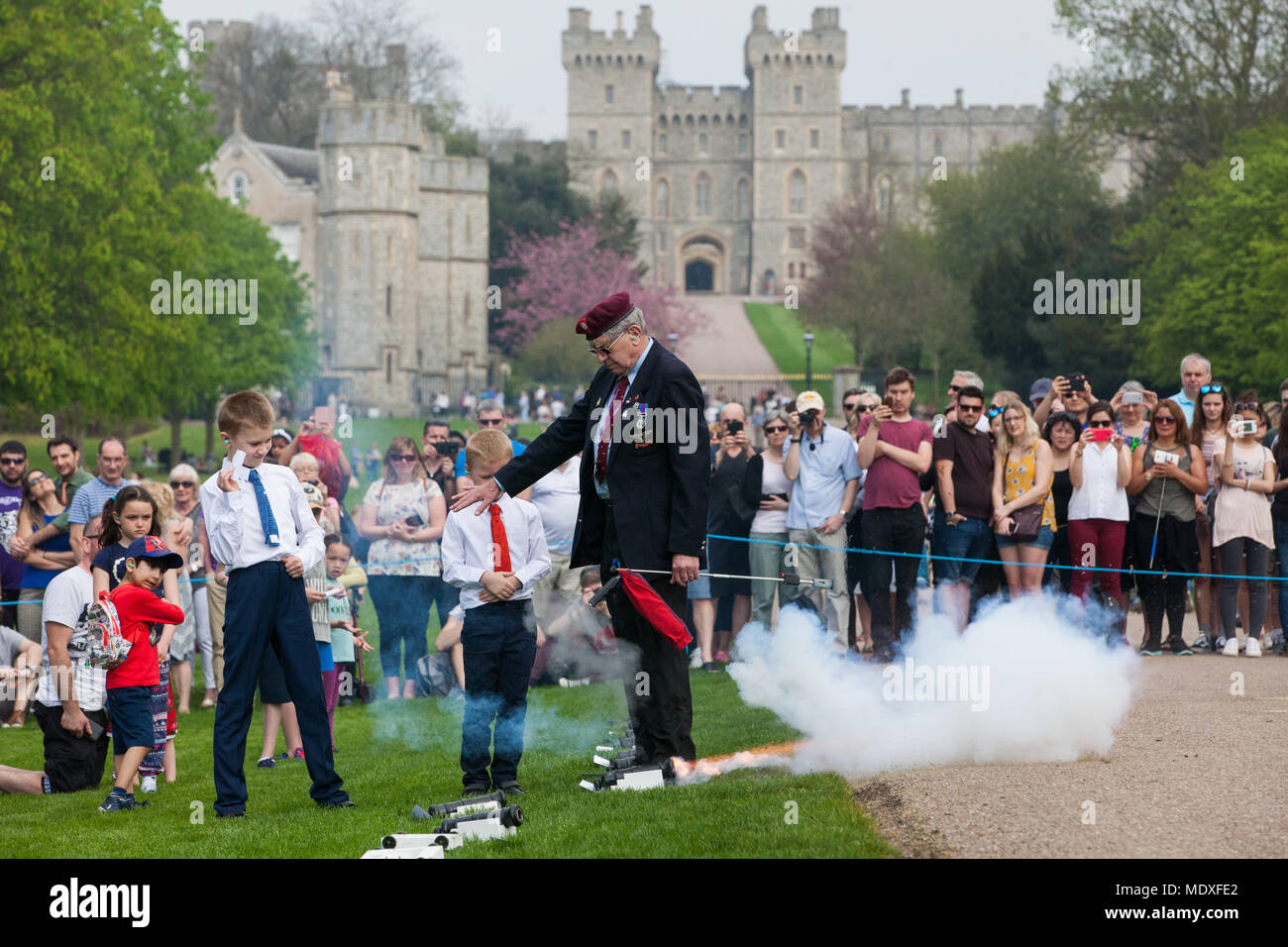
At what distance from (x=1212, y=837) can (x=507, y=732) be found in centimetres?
347

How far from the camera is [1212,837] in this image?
249 inches

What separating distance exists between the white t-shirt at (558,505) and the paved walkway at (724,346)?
6327cm

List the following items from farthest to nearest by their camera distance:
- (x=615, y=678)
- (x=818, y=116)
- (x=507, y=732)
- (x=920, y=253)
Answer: (x=818, y=116) → (x=920, y=253) → (x=615, y=678) → (x=507, y=732)

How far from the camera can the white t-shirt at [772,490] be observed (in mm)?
13445

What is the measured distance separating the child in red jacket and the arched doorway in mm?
120196

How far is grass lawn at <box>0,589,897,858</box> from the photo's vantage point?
6.71m

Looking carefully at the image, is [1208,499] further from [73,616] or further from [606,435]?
[73,616]

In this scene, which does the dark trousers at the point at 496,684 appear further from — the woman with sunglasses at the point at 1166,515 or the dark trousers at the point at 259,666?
the woman with sunglasses at the point at 1166,515

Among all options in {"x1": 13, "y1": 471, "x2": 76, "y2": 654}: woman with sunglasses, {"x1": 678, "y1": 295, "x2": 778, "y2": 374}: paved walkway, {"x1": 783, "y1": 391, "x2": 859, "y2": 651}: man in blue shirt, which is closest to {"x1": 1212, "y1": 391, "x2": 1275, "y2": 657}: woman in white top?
{"x1": 783, "y1": 391, "x2": 859, "y2": 651}: man in blue shirt

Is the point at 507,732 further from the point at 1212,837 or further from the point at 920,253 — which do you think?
the point at 920,253

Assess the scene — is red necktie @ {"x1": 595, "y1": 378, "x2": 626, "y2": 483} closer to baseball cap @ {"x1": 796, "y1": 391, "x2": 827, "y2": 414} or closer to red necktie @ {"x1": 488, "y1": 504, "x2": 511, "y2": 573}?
red necktie @ {"x1": 488, "y1": 504, "x2": 511, "y2": 573}

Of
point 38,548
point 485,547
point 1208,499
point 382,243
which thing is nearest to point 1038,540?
point 1208,499

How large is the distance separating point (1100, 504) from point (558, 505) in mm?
4364
